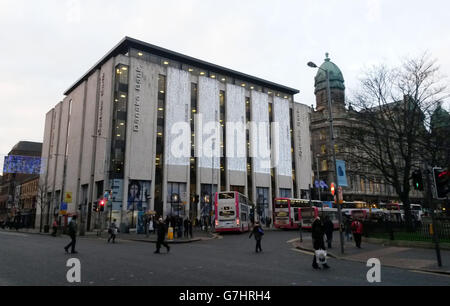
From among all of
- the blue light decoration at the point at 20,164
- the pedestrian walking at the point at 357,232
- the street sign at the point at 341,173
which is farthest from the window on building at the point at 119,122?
the street sign at the point at 341,173

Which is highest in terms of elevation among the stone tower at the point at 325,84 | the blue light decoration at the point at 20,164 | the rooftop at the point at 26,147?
the stone tower at the point at 325,84

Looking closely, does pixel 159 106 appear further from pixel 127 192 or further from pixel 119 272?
pixel 119 272

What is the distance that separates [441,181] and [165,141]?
135 ft

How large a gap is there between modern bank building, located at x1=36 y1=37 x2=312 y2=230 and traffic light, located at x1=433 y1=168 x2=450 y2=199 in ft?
98.9

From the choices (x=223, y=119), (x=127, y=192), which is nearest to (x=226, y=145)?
(x=223, y=119)

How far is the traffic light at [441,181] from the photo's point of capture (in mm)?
11312

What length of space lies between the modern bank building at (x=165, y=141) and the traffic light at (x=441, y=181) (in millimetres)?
30151

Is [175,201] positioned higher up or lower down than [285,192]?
lower down

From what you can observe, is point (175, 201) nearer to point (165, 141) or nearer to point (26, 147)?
point (165, 141)

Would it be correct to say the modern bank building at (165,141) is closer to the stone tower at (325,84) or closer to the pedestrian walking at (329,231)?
the pedestrian walking at (329,231)

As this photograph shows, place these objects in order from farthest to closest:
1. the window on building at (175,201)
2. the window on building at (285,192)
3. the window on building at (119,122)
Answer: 1. the window on building at (285,192)
2. the window on building at (175,201)
3. the window on building at (119,122)

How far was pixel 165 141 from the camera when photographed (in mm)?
49000

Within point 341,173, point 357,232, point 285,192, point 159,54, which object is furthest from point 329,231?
point 159,54

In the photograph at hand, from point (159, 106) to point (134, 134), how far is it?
21.4ft
